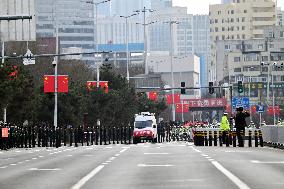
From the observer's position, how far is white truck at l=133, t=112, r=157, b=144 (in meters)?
91.6

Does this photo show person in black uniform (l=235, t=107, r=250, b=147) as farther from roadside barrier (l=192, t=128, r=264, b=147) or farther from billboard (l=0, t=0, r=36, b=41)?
billboard (l=0, t=0, r=36, b=41)

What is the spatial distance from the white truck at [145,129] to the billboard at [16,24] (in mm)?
13834

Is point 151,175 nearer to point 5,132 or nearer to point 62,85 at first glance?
point 5,132

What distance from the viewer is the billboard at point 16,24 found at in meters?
102

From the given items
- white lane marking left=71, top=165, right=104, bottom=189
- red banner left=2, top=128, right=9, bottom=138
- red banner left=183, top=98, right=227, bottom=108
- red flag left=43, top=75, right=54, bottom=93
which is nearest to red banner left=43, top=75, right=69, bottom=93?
red flag left=43, top=75, right=54, bottom=93

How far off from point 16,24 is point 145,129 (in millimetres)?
19806

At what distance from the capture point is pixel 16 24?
104875 mm

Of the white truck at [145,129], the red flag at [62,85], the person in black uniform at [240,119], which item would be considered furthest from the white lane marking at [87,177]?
the white truck at [145,129]

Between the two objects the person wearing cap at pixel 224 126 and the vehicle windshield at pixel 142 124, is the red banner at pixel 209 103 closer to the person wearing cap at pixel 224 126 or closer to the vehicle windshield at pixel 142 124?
the vehicle windshield at pixel 142 124

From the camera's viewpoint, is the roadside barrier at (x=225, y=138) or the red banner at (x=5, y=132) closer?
the roadside barrier at (x=225, y=138)

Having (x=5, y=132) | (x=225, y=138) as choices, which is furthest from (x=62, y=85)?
(x=225, y=138)

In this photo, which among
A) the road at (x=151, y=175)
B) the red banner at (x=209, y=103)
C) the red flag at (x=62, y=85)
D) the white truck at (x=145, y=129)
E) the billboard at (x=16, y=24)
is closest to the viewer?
the road at (x=151, y=175)

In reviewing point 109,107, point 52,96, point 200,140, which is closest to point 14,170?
point 200,140

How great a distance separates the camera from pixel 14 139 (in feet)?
198
